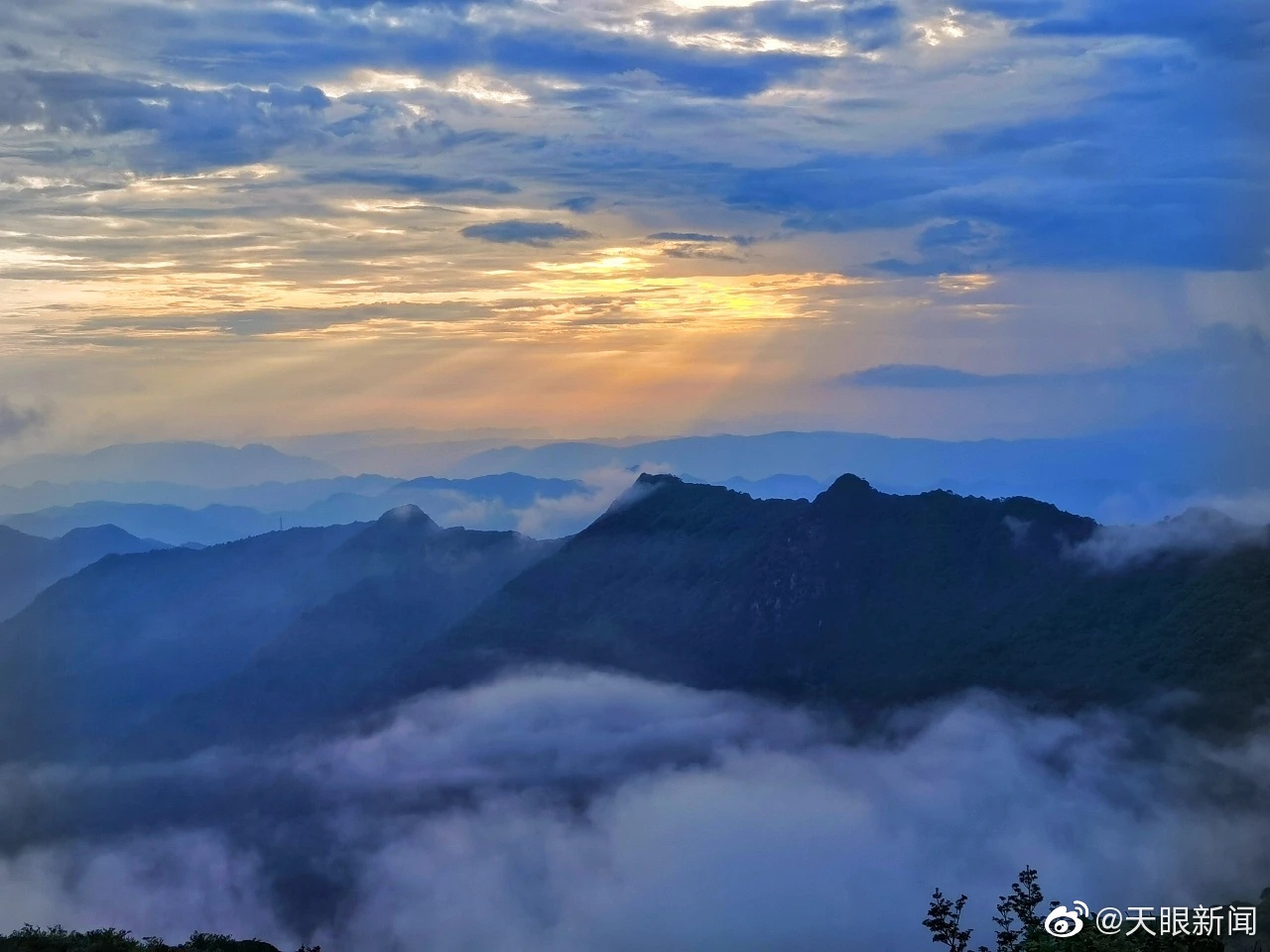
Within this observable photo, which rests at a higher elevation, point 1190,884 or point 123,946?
point 123,946

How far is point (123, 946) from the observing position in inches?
2921

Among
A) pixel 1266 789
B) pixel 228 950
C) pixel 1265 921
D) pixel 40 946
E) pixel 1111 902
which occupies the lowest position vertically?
pixel 1111 902

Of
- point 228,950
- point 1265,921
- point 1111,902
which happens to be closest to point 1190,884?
point 1111,902

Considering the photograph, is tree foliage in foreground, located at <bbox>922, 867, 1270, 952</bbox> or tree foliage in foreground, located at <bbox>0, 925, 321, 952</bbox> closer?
tree foliage in foreground, located at <bbox>922, 867, 1270, 952</bbox>

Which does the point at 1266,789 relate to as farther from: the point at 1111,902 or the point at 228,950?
the point at 228,950

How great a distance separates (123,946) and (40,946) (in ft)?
14.8
